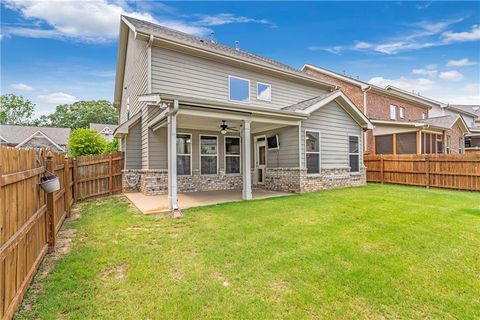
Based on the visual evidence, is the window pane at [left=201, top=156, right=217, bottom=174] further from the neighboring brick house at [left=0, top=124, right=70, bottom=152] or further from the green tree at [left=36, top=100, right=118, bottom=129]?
the green tree at [left=36, top=100, right=118, bottom=129]

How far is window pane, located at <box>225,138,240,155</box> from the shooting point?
37.8 feet

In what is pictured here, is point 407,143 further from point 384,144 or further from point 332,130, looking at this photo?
point 332,130

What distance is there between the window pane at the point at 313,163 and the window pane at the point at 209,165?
3.99 metres

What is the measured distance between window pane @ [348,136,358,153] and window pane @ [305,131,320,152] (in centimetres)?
207

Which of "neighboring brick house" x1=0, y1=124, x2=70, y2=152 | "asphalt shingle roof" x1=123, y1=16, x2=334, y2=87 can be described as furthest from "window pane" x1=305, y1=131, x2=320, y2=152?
"neighboring brick house" x1=0, y1=124, x2=70, y2=152

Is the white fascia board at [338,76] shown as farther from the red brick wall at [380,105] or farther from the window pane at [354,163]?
the window pane at [354,163]

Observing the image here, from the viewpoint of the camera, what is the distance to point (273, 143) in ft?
35.8

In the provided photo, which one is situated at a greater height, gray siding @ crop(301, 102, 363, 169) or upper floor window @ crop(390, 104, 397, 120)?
upper floor window @ crop(390, 104, 397, 120)

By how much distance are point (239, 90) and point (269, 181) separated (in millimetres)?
4351

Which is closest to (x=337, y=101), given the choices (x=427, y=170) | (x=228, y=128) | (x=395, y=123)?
(x=228, y=128)

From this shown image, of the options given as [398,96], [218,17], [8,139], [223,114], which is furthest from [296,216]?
[8,139]

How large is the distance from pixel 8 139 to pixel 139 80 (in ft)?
97.3

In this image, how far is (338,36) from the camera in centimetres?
Answer: 1634

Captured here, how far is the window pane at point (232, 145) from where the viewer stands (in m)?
11.5
